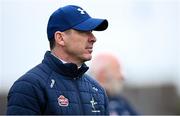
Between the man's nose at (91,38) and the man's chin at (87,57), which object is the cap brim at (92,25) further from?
the man's chin at (87,57)

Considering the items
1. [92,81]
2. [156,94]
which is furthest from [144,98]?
[92,81]

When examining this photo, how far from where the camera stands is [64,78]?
24.1 ft

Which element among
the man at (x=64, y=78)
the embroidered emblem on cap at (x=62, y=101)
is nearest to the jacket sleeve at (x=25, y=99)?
the man at (x=64, y=78)

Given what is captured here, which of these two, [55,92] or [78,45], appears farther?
[78,45]

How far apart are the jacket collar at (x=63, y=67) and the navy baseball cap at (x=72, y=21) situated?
0.65ft

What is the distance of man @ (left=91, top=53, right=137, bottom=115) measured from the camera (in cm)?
1137

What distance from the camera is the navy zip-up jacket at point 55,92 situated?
7043 millimetres

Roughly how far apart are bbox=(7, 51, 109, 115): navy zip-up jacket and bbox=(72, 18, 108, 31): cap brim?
0.28 meters

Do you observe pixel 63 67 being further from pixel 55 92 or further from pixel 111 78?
pixel 111 78

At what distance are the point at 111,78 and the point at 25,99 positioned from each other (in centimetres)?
442

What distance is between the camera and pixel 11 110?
23.1 feet

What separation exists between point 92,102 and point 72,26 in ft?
1.91

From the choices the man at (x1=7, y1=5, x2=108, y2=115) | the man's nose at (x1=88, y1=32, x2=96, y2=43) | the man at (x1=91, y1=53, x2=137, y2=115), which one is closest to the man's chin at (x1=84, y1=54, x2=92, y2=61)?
the man at (x1=7, y1=5, x2=108, y2=115)

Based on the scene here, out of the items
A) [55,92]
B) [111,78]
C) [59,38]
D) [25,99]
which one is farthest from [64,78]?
[111,78]
